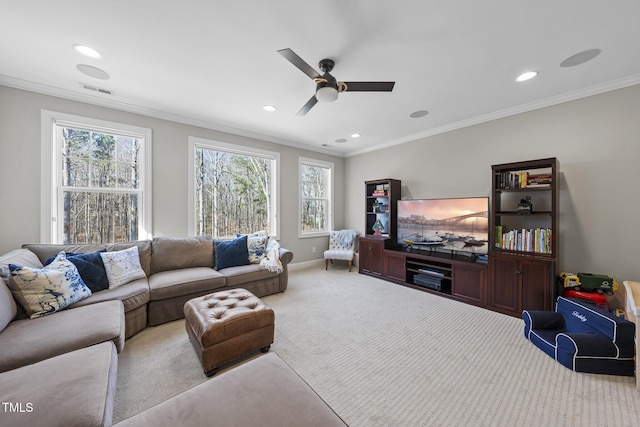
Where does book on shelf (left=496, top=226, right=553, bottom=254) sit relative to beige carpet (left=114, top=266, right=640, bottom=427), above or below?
above

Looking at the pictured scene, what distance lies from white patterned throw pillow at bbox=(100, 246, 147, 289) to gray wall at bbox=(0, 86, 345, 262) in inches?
27.4

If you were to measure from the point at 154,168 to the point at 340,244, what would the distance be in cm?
360

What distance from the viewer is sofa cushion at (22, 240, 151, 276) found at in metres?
A: 2.41

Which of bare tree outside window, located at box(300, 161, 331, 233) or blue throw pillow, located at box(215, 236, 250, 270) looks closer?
blue throw pillow, located at box(215, 236, 250, 270)

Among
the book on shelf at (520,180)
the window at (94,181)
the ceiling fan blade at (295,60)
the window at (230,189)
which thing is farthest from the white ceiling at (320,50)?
the book on shelf at (520,180)

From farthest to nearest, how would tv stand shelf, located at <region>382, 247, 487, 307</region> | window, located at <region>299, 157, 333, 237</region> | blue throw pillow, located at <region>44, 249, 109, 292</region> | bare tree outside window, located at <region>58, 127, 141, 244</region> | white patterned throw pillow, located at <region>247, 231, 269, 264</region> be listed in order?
1. window, located at <region>299, 157, 333, 237</region>
2. white patterned throw pillow, located at <region>247, 231, 269, 264</region>
3. tv stand shelf, located at <region>382, 247, 487, 307</region>
4. bare tree outside window, located at <region>58, 127, 141, 244</region>
5. blue throw pillow, located at <region>44, 249, 109, 292</region>

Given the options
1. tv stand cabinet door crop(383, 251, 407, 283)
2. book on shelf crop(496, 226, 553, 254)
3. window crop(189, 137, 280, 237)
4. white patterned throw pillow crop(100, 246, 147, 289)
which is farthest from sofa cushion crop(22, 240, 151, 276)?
book on shelf crop(496, 226, 553, 254)

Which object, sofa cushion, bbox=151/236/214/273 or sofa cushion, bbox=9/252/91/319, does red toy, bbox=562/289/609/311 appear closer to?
sofa cushion, bbox=151/236/214/273

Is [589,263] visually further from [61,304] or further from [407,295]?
[61,304]

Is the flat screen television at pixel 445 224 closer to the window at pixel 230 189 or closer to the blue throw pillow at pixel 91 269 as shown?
the window at pixel 230 189

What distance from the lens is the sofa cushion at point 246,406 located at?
0.88 meters

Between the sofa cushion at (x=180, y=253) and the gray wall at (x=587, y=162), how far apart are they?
162 inches

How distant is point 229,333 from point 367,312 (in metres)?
1.69

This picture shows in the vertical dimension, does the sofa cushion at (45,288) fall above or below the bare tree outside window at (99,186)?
below
